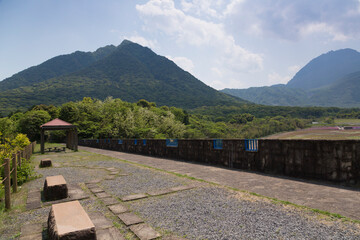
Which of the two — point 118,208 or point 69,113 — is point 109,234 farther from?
point 69,113

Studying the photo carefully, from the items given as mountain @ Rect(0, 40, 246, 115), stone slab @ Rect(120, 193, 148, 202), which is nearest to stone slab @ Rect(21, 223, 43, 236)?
stone slab @ Rect(120, 193, 148, 202)

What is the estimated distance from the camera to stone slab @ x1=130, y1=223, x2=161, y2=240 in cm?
300

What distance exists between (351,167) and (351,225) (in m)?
2.85

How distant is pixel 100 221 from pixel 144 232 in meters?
0.90

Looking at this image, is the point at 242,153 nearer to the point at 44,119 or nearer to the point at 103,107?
the point at 103,107

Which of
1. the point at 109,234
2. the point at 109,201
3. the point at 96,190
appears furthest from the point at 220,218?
the point at 96,190

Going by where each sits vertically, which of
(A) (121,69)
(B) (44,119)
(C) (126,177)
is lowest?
(C) (126,177)

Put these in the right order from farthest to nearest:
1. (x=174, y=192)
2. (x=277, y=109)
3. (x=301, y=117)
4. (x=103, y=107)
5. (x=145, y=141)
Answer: (x=277, y=109) → (x=301, y=117) → (x=103, y=107) → (x=145, y=141) → (x=174, y=192)

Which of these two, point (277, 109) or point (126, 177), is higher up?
point (277, 109)

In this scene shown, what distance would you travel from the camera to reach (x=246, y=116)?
10962 cm

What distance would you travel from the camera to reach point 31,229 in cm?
336

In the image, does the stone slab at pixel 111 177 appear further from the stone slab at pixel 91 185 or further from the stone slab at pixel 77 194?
the stone slab at pixel 77 194

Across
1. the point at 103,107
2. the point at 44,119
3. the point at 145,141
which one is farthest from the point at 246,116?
the point at 145,141

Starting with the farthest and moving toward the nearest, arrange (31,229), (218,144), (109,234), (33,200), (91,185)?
(218,144) → (91,185) → (33,200) → (31,229) → (109,234)
